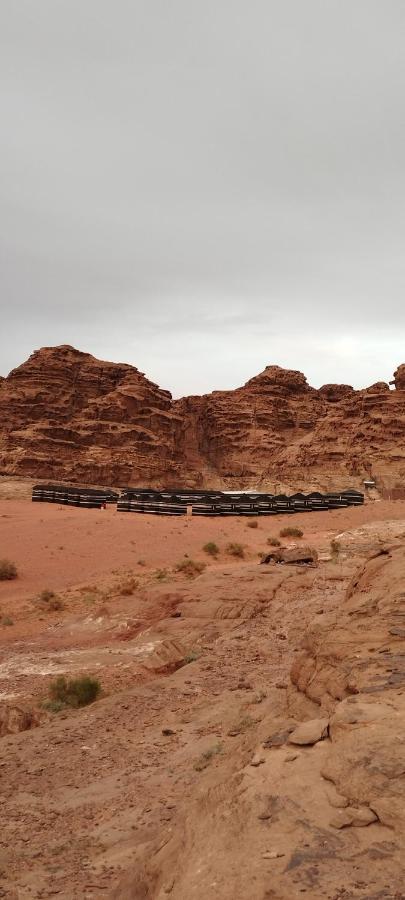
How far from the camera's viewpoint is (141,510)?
35.1 m

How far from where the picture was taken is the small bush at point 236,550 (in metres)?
21.8

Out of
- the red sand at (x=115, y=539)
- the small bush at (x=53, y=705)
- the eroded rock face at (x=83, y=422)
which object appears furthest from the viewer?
the eroded rock face at (x=83, y=422)

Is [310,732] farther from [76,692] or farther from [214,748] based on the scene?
[76,692]

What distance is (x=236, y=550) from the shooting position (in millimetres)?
22000

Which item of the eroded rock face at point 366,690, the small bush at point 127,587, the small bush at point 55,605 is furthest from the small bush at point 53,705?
the small bush at point 127,587

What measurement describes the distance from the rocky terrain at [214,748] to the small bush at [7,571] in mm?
4297

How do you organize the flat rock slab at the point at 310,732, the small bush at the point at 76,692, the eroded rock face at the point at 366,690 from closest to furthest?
1. the eroded rock face at the point at 366,690
2. the flat rock slab at the point at 310,732
3. the small bush at the point at 76,692

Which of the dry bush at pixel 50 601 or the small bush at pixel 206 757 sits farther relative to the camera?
the dry bush at pixel 50 601

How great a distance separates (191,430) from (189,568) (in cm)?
8474

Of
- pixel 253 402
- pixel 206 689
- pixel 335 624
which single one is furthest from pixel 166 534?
pixel 253 402

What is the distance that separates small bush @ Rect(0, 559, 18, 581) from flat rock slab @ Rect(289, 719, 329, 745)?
48.9 feet

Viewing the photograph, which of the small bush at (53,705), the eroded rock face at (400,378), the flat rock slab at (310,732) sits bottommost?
the small bush at (53,705)

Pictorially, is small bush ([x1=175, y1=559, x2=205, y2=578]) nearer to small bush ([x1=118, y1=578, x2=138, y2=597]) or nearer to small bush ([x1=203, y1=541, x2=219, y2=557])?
small bush ([x1=118, y1=578, x2=138, y2=597])

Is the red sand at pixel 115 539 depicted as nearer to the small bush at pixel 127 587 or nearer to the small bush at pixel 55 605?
the small bush at pixel 55 605
